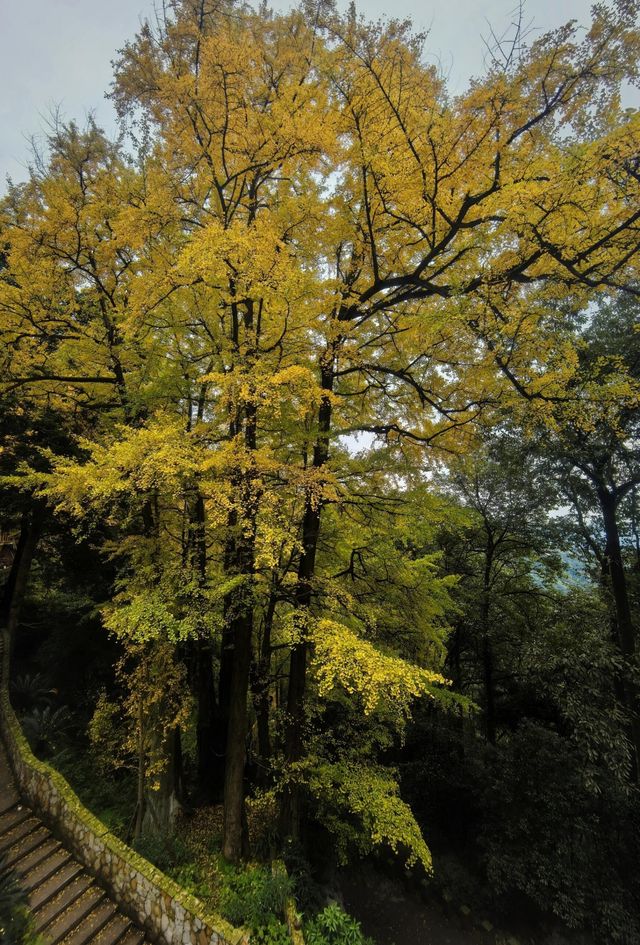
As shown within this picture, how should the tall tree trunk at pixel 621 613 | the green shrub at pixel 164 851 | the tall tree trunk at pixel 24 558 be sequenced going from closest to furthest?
the green shrub at pixel 164 851 → the tall tree trunk at pixel 621 613 → the tall tree trunk at pixel 24 558

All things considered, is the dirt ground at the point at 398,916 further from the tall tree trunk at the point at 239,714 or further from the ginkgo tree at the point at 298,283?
the tall tree trunk at the point at 239,714

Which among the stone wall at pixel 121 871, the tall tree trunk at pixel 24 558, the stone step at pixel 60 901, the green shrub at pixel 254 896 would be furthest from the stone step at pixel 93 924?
the tall tree trunk at pixel 24 558

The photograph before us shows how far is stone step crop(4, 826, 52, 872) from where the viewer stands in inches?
235

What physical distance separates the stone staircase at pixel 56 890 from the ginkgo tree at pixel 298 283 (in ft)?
6.10

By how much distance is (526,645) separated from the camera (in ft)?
30.2

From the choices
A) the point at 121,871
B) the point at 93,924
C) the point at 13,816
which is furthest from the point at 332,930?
the point at 13,816

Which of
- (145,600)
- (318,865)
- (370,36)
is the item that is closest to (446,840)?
(318,865)

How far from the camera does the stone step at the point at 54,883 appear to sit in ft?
18.3

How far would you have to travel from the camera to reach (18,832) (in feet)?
20.9

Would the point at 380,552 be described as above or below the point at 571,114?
below

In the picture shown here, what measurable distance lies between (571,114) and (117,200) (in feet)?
21.6

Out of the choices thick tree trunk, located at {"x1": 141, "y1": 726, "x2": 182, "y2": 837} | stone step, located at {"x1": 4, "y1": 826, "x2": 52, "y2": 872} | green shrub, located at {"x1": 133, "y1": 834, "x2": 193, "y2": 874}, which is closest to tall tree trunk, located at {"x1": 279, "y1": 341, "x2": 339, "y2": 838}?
green shrub, located at {"x1": 133, "y1": 834, "x2": 193, "y2": 874}

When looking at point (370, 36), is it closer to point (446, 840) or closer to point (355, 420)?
point (355, 420)

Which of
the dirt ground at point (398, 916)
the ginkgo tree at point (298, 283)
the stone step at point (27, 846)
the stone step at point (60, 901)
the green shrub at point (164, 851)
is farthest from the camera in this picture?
the dirt ground at point (398, 916)
